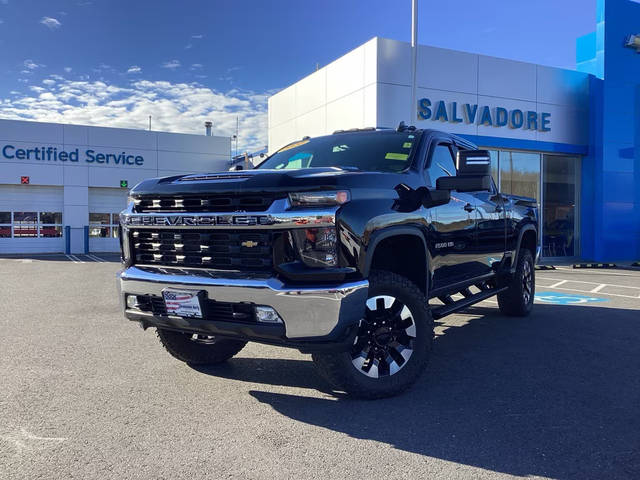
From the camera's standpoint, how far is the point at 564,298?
909 cm

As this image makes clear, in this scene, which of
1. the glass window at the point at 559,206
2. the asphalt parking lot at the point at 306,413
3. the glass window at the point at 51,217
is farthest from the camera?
the glass window at the point at 51,217

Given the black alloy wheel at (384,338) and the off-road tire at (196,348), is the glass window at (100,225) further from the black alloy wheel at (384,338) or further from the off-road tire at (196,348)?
the black alloy wheel at (384,338)

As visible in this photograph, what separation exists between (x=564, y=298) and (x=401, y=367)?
20.9 ft

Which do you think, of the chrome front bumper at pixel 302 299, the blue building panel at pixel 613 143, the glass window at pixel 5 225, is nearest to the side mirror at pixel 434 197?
the chrome front bumper at pixel 302 299

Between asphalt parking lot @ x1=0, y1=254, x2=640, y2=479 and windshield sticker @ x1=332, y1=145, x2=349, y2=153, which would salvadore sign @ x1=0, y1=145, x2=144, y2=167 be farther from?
windshield sticker @ x1=332, y1=145, x2=349, y2=153

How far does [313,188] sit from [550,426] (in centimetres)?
208

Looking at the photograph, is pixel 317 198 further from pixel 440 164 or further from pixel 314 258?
pixel 440 164

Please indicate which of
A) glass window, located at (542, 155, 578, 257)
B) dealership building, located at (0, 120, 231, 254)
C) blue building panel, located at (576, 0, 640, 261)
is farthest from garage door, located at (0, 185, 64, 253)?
blue building panel, located at (576, 0, 640, 261)

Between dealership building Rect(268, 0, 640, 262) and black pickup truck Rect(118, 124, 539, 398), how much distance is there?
1180cm

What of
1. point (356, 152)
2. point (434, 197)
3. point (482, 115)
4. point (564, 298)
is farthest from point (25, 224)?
point (434, 197)

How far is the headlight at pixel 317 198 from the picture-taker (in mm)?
3314

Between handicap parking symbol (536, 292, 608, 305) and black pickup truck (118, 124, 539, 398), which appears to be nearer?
black pickup truck (118, 124, 539, 398)

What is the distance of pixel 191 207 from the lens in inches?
144

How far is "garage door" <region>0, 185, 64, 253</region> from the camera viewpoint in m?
25.9
